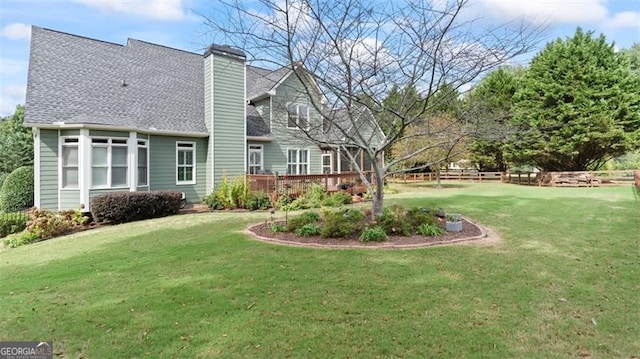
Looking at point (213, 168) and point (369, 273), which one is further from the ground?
point (213, 168)

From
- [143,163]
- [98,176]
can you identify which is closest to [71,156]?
[98,176]

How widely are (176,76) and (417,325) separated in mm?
15916

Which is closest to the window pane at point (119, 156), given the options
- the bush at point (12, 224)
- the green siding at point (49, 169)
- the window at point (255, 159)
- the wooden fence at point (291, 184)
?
the green siding at point (49, 169)

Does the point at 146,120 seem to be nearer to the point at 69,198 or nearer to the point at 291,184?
the point at 69,198

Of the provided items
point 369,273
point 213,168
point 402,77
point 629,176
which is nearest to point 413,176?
point 629,176

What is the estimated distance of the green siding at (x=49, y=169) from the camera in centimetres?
1130

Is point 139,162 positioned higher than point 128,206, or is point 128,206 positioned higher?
point 139,162

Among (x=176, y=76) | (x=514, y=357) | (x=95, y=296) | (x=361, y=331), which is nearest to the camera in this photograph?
(x=514, y=357)

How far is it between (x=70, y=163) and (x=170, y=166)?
330cm

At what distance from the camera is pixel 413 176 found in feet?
103

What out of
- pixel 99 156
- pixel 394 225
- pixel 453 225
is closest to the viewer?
pixel 394 225

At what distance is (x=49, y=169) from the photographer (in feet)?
37.4

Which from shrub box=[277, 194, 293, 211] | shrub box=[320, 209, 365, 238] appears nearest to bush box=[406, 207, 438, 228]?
shrub box=[320, 209, 365, 238]

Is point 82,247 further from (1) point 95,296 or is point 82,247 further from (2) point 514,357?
(2) point 514,357
